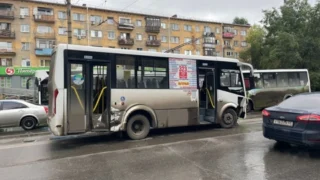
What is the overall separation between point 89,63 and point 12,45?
1658 inches

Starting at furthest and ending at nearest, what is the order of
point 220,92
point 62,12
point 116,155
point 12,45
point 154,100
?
point 62,12
point 12,45
point 220,92
point 154,100
point 116,155

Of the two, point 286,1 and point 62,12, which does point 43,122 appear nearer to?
point 286,1

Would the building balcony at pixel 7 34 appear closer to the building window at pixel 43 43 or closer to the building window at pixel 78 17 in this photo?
the building window at pixel 43 43

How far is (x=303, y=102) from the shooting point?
24.9 ft

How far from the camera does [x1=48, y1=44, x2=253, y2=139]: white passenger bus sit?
8543 millimetres

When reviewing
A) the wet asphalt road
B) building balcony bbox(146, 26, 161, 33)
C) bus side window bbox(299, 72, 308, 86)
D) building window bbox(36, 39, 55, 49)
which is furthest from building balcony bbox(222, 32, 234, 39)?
the wet asphalt road

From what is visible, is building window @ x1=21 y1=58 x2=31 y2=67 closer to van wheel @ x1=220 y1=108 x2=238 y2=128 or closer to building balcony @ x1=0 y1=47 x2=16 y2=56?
building balcony @ x1=0 y1=47 x2=16 y2=56

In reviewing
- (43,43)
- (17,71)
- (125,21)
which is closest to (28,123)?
(17,71)

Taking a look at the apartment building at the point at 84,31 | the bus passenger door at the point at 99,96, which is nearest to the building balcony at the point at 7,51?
the apartment building at the point at 84,31

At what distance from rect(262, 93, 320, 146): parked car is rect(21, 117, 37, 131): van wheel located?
1045 centimetres

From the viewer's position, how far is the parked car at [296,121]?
6805 mm

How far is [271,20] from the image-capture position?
1486 inches

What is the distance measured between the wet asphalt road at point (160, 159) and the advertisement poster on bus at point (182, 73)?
1.82m

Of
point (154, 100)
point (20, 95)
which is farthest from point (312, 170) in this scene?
point (20, 95)
